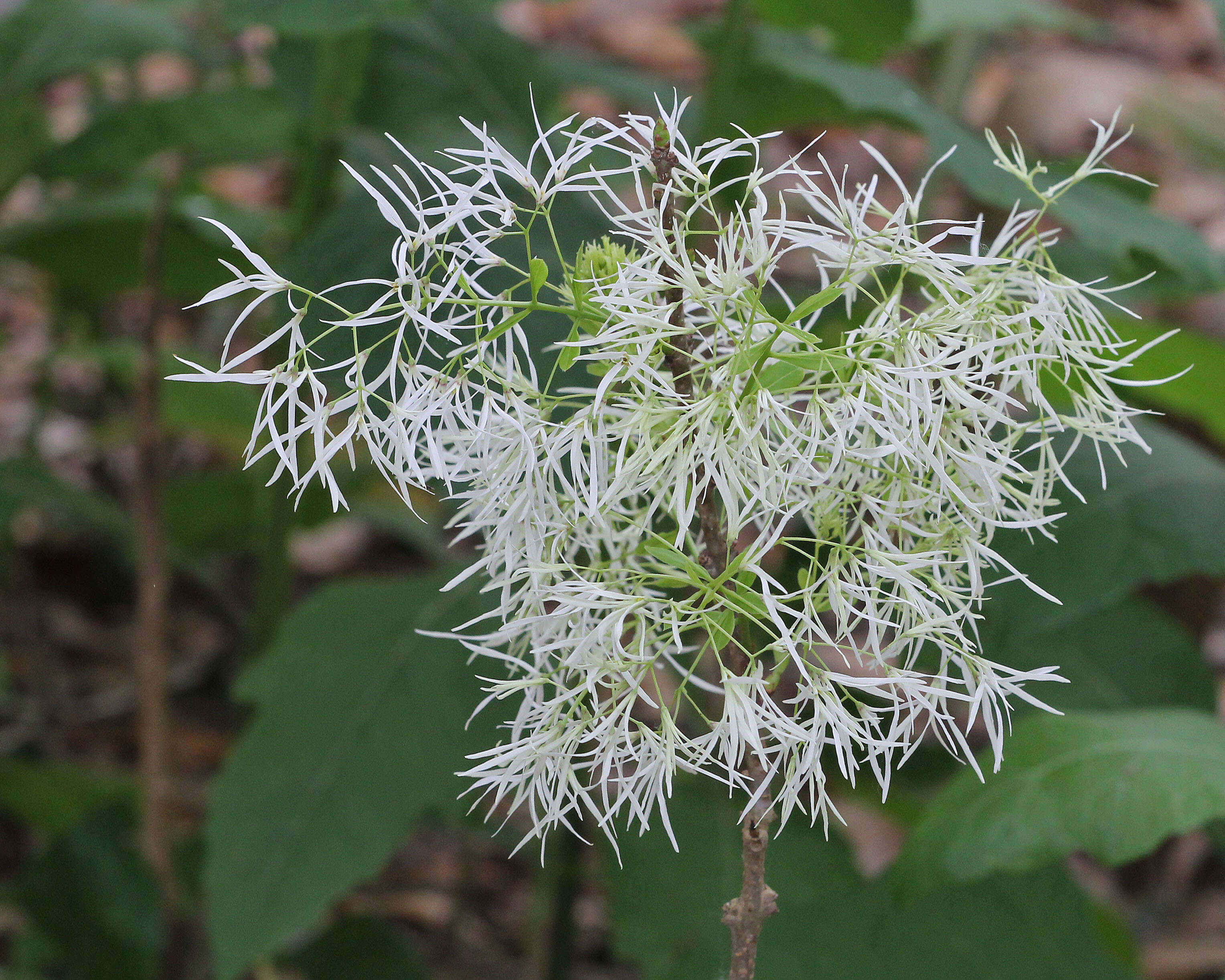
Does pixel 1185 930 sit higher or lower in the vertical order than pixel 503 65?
lower

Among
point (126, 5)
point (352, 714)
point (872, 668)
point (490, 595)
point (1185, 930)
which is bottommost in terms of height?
point (1185, 930)

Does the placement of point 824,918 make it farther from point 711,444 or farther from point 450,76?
point 450,76

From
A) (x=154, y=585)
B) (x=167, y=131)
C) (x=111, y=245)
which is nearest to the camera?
(x=154, y=585)

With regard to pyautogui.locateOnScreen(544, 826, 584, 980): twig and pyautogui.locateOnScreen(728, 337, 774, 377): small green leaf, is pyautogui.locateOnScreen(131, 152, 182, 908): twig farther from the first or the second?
pyautogui.locateOnScreen(728, 337, 774, 377): small green leaf

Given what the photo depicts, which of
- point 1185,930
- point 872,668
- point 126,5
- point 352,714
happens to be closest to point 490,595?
point 352,714

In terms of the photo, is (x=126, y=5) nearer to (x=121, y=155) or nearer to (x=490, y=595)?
(x=121, y=155)

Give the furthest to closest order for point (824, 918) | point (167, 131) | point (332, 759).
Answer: point (167, 131) < point (332, 759) < point (824, 918)

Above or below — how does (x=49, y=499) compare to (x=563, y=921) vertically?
above

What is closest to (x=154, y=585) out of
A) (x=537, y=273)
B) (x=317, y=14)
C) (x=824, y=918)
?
(x=317, y=14)

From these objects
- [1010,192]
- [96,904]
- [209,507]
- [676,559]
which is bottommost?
[96,904]
